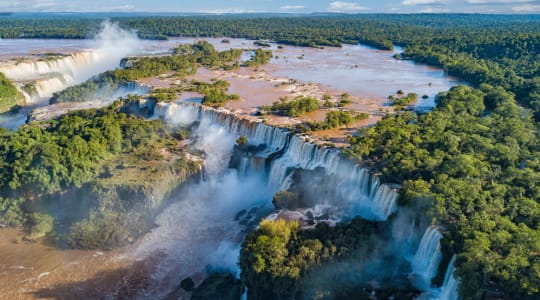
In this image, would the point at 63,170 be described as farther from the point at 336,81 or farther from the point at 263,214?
the point at 336,81

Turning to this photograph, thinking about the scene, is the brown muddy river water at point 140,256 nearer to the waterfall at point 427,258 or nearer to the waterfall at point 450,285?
the waterfall at point 427,258

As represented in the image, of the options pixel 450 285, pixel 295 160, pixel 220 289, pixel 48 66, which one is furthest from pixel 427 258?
pixel 48 66

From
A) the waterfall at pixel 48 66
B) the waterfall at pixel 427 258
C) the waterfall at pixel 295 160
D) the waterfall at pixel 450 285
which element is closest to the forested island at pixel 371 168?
the waterfall at pixel 450 285

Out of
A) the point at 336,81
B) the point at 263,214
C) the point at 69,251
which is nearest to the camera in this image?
the point at 69,251

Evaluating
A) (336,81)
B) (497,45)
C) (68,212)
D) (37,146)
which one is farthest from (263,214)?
(497,45)

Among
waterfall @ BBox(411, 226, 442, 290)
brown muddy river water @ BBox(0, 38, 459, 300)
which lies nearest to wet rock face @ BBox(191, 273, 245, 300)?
brown muddy river water @ BBox(0, 38, 459, 300)

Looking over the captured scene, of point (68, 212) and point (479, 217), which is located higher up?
point (479, 217)
